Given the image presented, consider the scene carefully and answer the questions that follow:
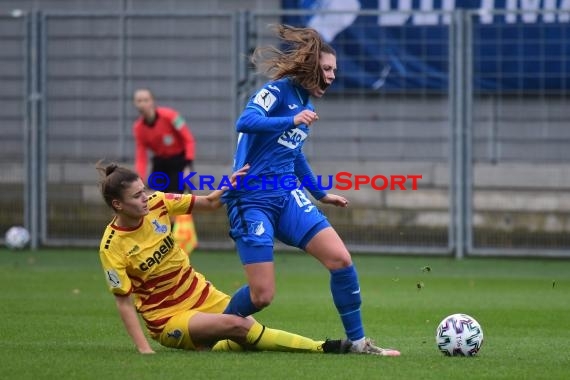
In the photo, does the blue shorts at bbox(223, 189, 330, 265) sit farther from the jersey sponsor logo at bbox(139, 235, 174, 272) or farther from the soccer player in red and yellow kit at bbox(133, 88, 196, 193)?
the soccer player in red and yellow kit at bbox(133, 88, 196, 193)

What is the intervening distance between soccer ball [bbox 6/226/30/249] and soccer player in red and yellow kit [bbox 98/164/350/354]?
989 centimetres

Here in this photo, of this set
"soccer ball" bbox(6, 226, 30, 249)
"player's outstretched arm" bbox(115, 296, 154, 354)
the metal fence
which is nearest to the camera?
"player's outstretched arm" bbox(115, 296, 154, 354)

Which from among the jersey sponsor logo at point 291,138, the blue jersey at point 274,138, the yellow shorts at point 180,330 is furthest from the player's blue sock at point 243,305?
the jersey sponsor logo at point 291,138

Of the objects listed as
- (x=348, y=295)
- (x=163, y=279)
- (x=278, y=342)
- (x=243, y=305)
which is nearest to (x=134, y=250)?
(x=163, y=279)

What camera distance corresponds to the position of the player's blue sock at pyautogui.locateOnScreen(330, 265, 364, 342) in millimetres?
8172

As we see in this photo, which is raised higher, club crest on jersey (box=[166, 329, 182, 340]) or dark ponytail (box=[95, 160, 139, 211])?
dark ponytail (box=[95, 160, 139, 211])

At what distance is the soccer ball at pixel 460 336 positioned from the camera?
8.09 m

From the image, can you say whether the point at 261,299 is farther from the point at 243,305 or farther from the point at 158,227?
the point at 158,227

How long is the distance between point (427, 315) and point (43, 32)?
9.39 meters

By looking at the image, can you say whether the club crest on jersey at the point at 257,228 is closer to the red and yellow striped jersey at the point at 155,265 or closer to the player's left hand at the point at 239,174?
the player's left hand at the point at 239,174

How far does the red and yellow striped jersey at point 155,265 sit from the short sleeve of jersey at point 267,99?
0.76 metres

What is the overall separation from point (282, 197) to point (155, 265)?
2.99ft

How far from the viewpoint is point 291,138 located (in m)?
8.44

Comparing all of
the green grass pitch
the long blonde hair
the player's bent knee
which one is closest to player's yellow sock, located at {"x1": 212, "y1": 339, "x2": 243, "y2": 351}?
the green grass pitch
